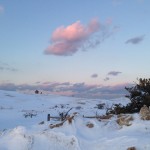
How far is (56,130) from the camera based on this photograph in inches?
484

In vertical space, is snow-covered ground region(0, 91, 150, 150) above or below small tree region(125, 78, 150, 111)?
below

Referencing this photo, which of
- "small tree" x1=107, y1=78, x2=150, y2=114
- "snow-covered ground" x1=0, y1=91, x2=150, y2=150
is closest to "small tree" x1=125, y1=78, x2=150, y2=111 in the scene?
"small tree" x1=107, y1=78, x2=150, y2=114

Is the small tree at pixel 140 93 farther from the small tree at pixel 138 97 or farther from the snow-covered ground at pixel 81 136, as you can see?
the snow-covered ground at pixel 81 136

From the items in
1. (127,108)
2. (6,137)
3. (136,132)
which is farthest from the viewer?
(127,108)

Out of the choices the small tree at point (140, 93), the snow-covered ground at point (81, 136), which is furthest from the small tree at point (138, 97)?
the snow-covered ground at point (81, 136)

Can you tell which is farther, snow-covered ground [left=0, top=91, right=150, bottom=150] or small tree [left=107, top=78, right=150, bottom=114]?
small tree [left=107, top=78, right=150, bottom=114]

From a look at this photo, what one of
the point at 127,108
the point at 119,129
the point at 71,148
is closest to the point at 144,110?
the point at 119,129

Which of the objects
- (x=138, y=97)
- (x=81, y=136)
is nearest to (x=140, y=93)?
(x=138, y=97)

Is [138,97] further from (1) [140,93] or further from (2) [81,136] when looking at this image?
(2) [81,136]

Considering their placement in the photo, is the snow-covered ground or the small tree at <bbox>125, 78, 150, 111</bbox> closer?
the snow-covered ground

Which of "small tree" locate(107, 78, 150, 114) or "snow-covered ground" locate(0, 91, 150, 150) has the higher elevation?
"small tree" locate(107, 78, 150, 114)

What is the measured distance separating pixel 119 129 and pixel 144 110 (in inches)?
48.4

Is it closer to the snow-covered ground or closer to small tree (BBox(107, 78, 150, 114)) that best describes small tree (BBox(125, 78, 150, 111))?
small tree (BBox(107, 78, 150, 114))

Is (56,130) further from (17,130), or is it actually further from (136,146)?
(136,146)
